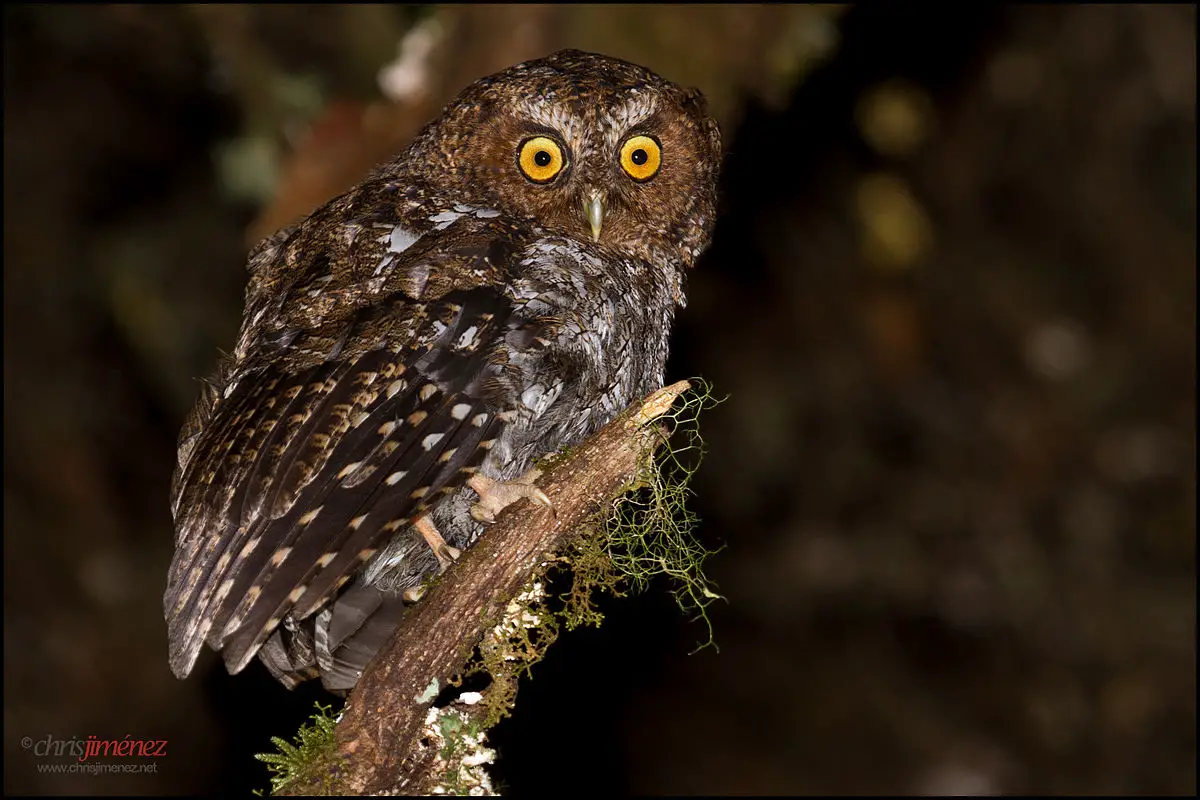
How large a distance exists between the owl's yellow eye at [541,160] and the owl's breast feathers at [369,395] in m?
0.19

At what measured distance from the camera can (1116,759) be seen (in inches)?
234

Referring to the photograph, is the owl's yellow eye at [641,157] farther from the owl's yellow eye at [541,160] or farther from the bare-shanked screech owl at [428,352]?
the owl's yellow eye at [541,160]

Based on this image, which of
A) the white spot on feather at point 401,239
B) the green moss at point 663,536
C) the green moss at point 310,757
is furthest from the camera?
the white spot on feather at point 401,239

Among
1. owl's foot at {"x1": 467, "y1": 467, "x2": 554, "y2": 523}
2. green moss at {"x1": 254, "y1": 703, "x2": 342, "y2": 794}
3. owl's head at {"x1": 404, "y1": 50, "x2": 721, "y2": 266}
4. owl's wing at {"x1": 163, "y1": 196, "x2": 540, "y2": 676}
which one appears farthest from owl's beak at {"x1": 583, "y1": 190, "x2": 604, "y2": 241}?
green moss at {"x1": 254, "y1": 703, "x2": 342, "y2": 794}

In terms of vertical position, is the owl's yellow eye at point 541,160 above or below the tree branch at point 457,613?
above

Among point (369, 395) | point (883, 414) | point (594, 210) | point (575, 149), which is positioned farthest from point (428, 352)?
point (883, 414)

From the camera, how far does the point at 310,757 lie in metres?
1.92

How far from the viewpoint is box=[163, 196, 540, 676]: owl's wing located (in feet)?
6.13

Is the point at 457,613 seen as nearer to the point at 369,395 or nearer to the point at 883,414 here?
the point at 369,395

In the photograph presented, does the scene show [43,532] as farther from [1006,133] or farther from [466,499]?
[1006,133]

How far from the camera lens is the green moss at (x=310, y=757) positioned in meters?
1.87

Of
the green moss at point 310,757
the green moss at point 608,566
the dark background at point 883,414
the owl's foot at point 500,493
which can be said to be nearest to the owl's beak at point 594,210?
the green moss at point 608,566

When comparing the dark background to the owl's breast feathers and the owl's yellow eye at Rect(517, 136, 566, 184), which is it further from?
the owl's breast feathers

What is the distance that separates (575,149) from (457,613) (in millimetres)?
1153
